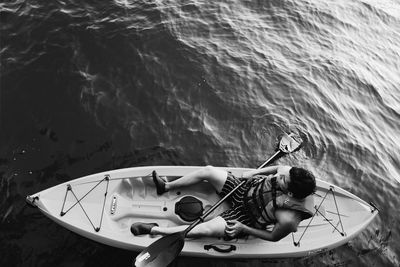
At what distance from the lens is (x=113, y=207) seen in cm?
579

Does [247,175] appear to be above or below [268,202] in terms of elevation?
below

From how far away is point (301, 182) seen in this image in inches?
183

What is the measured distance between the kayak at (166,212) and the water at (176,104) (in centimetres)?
39

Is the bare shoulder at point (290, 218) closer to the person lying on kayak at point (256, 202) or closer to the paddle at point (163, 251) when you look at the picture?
the person lying on kayak at point (256, 202)

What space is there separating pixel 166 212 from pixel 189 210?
0.40m

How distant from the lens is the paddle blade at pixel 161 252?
500cm

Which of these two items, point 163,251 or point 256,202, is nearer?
point 163,251

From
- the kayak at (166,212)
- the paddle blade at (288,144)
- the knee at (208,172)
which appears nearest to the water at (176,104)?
the kayak at (166,212)

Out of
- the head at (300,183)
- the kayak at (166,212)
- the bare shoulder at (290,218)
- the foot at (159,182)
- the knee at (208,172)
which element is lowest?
the kayak at (166,212)

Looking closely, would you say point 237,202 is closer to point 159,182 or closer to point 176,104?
point 159,182

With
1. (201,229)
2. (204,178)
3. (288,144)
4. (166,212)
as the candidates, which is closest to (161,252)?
(201,229)

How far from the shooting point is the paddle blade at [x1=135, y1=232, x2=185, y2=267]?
197 inches

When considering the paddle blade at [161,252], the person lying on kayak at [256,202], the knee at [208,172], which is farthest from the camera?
the knee at [208,172]

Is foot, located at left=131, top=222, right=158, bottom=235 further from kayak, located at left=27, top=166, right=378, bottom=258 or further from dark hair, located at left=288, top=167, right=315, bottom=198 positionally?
dark hair, located at left=288, top=167, right=315, bottom=198
